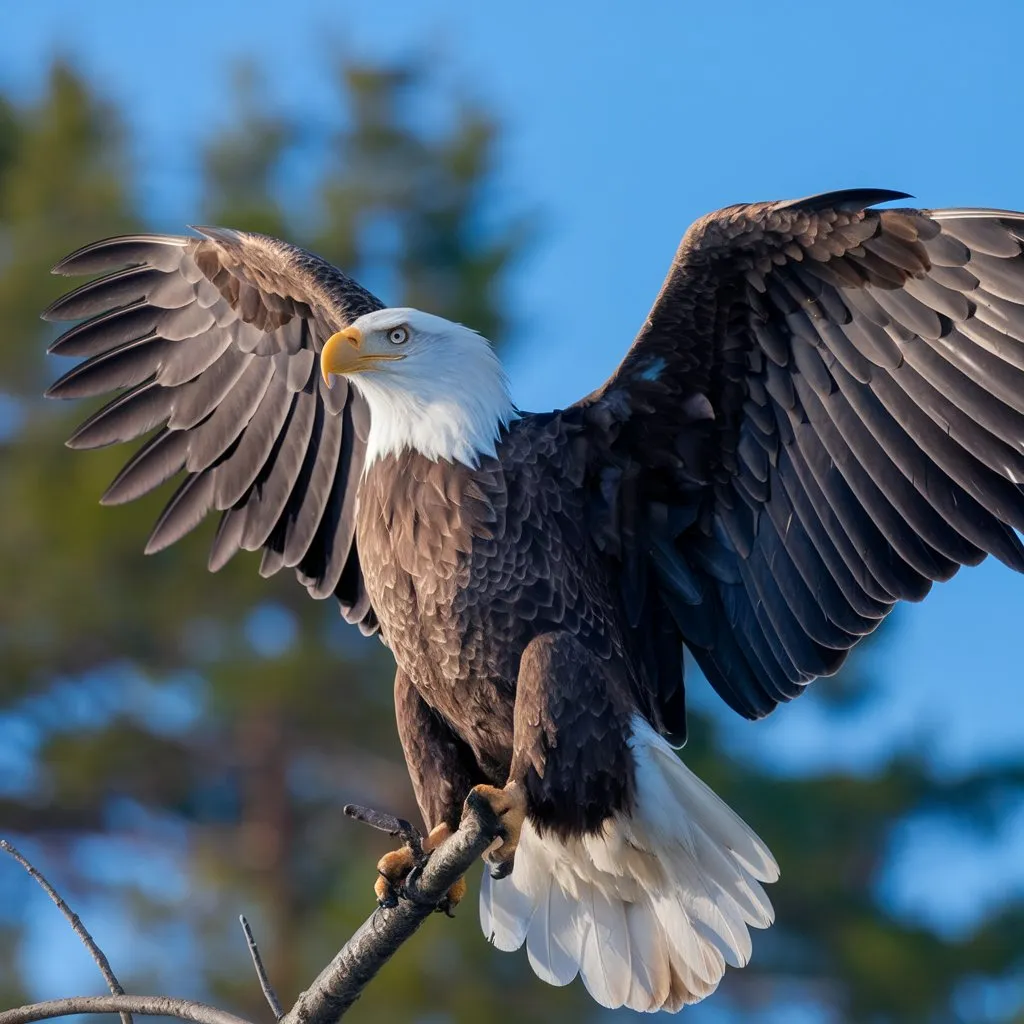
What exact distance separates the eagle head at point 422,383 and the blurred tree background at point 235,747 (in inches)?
250

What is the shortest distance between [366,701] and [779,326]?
23.8 feet

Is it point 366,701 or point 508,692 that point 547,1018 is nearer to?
point 366,701

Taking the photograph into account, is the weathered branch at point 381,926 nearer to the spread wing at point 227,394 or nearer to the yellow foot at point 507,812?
the yellow foot at point 507,812

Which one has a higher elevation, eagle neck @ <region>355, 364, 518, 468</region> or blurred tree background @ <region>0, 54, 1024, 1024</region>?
blurred tree background @ <region>0, 54, 1024, 1024</region>

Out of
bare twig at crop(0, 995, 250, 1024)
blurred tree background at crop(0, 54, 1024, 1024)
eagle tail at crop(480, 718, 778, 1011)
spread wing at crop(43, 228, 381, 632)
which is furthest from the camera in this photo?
blurred tree background at crop(0, 54, 1024, 1024)

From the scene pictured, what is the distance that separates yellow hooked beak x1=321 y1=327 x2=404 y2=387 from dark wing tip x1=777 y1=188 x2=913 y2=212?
0.95 metres

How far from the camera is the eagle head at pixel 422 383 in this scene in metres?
3.89

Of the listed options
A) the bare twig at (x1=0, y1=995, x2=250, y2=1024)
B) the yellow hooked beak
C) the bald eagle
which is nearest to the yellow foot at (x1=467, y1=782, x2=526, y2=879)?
the bald eagle

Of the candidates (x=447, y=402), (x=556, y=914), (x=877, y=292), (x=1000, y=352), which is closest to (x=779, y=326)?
(x=877, y=292)

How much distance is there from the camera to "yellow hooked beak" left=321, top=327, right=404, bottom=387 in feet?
12.8

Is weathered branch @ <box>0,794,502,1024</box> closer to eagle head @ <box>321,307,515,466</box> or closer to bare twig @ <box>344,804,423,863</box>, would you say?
bare twig @ <box>344,804,423,863</box>

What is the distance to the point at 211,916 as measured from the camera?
10.4 metres

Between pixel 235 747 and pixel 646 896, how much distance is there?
756 centimetres

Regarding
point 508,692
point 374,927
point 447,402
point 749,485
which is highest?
point 447,402
